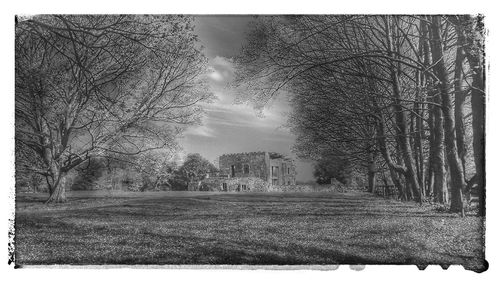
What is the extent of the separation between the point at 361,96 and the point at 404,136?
3.57 feet

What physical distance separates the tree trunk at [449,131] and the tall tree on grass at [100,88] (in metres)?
4.03

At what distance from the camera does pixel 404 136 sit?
9.64 metres

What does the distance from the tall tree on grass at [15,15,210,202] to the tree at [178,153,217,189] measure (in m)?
0.45

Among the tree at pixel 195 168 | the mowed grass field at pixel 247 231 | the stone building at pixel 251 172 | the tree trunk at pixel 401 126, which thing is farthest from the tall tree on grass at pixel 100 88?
the tree trunk at pixel 401 126

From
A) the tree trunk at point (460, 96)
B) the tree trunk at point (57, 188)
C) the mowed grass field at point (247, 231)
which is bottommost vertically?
the mowed grass field at point (247, 231)

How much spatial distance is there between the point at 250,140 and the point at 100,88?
9.39ft

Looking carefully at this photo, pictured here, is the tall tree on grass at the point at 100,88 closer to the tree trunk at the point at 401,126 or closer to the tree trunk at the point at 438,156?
the tree trunk at the point at 401,126

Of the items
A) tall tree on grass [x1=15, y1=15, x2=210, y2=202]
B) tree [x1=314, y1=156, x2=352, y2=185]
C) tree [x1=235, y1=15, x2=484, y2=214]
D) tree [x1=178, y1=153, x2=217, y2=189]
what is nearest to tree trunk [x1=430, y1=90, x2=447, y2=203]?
tree [x1=235, y1=15, x2=484, y2=214]

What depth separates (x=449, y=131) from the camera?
368 inches

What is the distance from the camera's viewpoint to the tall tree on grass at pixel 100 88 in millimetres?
9367

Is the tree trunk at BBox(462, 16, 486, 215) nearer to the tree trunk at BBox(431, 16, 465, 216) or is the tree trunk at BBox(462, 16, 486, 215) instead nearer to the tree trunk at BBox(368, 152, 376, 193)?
the tree trunk at BBox(431, 16, 465, 216)

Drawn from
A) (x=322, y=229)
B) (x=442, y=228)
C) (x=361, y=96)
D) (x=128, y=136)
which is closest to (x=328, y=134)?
(x=361, y=96)

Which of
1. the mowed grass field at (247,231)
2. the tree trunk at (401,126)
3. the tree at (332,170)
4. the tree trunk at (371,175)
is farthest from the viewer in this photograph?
the tree trunk at (371,175)

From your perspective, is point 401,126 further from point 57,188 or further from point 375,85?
point 57,188
